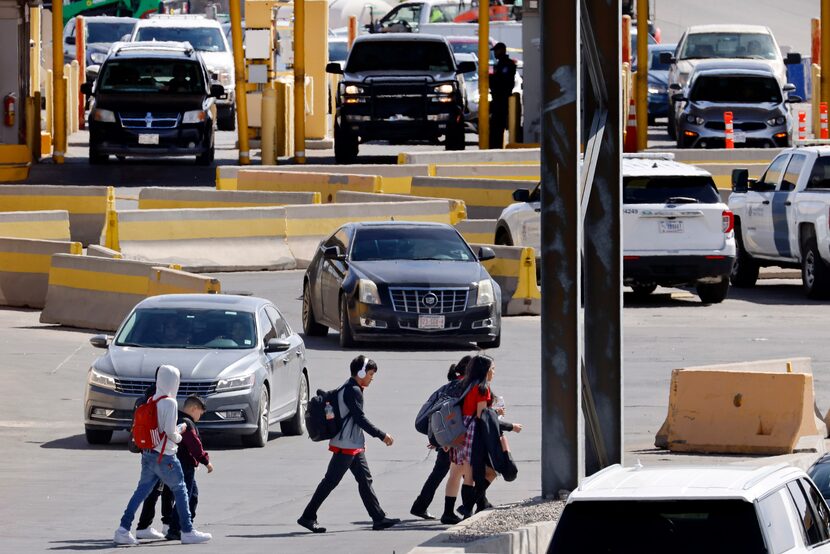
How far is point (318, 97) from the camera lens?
49531 mm

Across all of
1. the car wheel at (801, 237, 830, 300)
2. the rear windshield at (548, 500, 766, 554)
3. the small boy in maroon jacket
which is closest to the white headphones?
the small boy in maroon jacket

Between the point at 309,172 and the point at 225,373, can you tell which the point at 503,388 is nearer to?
the point at 225,373

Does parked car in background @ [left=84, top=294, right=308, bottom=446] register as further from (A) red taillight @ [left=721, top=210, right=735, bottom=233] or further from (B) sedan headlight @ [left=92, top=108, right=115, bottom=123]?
(B) sedan headlight @ [left=92, top=108, right=115, bottom=123]

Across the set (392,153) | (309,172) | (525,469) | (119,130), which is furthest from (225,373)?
(392,153)

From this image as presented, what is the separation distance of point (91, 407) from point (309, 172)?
55.2ft

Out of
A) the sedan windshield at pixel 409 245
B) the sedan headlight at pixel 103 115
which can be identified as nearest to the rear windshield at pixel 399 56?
the sedan headlight at pixel 103 115

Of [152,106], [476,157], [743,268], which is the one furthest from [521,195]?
[152,106]

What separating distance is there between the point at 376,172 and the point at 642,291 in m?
7.88

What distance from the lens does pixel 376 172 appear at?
34.3 meters

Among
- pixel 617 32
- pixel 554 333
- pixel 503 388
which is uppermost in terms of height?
pixel 617 32

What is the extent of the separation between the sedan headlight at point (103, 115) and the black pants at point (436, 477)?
24.2 metres

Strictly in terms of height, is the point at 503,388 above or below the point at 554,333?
below

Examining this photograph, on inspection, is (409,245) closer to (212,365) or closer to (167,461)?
(212,365)

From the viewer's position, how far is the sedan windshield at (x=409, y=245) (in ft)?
77.2
